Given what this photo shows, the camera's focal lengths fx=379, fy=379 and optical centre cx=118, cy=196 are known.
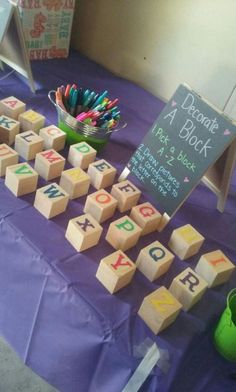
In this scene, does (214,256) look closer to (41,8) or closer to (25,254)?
(25,254)

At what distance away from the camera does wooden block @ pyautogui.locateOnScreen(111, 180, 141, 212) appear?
100 centimetres

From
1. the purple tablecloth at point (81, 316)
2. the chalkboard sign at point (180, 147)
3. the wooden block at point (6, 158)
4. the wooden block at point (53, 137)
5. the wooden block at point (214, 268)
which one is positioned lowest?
the purple tablecloth at point (81, 316)

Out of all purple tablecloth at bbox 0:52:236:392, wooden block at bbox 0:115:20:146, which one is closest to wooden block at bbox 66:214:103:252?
purple tablecloth at bbox 0:52:236:392

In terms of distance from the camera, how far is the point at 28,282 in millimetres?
866

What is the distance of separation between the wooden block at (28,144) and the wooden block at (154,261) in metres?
0.43

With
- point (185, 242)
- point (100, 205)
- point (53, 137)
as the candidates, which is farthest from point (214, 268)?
point (53, 137)

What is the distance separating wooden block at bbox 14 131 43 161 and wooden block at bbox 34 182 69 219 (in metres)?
0.16

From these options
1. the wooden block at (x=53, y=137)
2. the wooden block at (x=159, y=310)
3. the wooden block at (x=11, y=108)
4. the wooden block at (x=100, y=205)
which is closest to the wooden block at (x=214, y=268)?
the wooden block at (x=159, y=310)

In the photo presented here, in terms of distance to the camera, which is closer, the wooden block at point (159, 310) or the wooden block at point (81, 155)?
the wooden block at point (159, 310)

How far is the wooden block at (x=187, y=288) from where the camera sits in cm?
82

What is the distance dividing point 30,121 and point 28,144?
0.44 feet

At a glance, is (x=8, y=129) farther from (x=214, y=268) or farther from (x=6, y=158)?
(x=214, y=268)

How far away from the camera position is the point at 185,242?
939mm

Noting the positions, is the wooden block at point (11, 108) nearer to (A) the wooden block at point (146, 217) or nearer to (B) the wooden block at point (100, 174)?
(B) the wooden block at point (100, 174)
